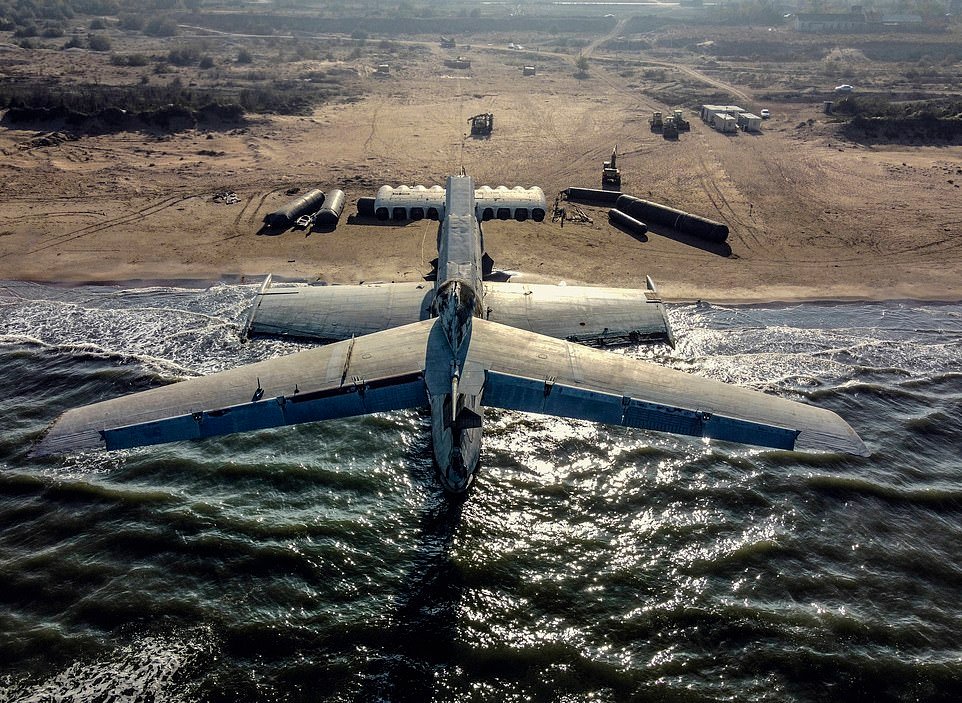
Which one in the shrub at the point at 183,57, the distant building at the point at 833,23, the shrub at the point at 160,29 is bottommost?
the shrub at the point at 183,57

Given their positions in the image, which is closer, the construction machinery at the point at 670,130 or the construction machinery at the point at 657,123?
the construction machinery at the point at 670,130

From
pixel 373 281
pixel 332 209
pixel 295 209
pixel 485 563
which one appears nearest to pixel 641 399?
pixel 485 563

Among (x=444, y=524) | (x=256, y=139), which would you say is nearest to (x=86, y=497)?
(x=444, y=524)

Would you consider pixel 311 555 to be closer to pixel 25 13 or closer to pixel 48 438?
pixel 48 438

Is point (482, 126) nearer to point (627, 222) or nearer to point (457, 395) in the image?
point (627, 222)

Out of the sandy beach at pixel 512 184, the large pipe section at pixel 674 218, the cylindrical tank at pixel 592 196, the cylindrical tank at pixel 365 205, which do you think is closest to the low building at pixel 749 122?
the sandy beach at pixel 512 184

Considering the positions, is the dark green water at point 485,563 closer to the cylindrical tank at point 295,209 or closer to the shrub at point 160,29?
the cylindrical tank at point 295,209
